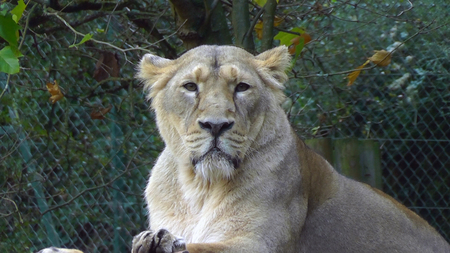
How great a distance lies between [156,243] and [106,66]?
2.35 meters

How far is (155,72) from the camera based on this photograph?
3.18 m

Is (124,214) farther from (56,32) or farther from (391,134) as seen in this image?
(391,134)

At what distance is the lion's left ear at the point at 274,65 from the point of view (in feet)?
10.2

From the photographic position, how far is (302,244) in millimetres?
3061

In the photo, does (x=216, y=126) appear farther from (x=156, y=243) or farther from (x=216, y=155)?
(x=156, y=243)

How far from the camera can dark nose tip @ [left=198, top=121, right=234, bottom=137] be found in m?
2.63

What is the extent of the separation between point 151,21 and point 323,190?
209 cm

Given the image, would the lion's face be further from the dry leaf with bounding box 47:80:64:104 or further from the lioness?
the dry leaf with bounding box 47:80:64:104

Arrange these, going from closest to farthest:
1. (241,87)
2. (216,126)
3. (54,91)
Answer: (216,126) → (241,87) → (54,91)

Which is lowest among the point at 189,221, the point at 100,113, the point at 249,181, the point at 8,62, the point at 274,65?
the point at 189,221

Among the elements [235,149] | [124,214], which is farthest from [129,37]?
[235,149]

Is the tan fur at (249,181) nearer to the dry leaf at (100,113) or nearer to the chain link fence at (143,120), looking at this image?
the dry leaf at (100,113)

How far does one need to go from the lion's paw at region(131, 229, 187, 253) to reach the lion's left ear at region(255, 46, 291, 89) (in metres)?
1.04

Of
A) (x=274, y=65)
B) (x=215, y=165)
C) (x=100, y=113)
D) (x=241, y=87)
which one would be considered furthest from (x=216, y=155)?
(x=100, y=113)
